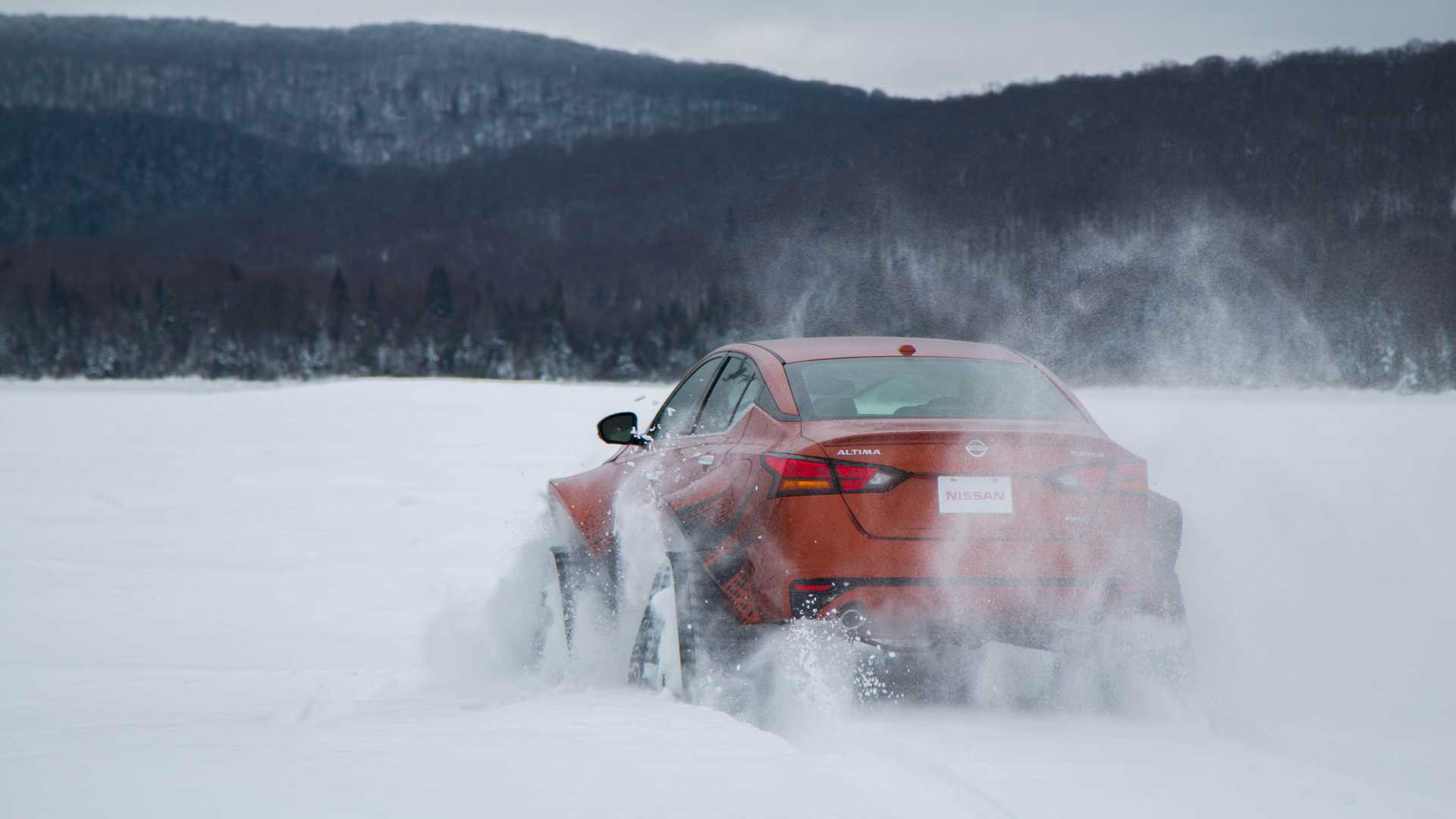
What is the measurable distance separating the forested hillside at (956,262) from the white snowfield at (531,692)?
2919cm

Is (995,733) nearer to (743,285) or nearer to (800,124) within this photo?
(743,285)

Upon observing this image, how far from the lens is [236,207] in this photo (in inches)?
7057

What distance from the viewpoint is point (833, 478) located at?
408 cm

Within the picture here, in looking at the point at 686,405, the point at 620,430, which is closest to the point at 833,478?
the point at 620,430

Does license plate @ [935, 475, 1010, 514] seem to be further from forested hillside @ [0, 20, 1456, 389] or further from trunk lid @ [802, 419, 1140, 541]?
forested hillside @ [0, 20, 1456, 389]

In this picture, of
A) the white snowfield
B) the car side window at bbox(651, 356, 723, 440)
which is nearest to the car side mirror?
the car side window at bbox(651, 356, 723, 440)

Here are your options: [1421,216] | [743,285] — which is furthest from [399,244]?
[1421,216]

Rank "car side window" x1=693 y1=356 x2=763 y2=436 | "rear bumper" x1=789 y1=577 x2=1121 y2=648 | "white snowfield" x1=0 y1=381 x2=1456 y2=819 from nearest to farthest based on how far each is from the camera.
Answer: "white snowfield" x1=0 y1=381 x2=1456 y2=819 < "rear bumper" x1=789 y1=577 x2=1121 y2=648 < "car side window" x1=693 y1=356 x2=763 y2=436

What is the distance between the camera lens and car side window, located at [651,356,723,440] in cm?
559

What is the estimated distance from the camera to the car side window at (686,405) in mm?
5594

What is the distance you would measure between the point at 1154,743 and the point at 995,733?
1.62 ft

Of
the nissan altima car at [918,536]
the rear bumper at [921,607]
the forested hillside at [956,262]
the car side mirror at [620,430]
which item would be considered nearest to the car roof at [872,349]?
the nissan altima car at [918,536]

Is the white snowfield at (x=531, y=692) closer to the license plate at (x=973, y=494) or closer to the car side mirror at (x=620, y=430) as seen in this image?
the license plate at (x=973, y=494)

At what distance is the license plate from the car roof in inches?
37.3
